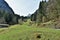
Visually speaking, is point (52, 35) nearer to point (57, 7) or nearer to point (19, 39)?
point (19, 39)

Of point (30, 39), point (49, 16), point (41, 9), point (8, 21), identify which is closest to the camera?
point (30, 39)

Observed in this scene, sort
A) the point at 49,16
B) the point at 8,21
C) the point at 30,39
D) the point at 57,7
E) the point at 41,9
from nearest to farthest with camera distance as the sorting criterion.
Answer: the point at 30,39 → the point at 57,7 → the point at 49,16 → the point at 8,21 → the point at 41,9

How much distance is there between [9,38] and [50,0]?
3132 centimetres

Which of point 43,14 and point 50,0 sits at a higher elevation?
point 50,0

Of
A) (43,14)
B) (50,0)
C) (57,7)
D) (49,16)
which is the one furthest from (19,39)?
(43,14)

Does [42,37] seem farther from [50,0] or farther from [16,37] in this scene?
[50,0]

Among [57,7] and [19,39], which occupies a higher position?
[57,7]

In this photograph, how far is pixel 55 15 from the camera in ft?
136

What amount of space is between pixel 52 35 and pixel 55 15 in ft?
87.1

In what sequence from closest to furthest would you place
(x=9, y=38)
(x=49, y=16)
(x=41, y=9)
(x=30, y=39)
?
(x=30, y=39)
(x=9, y=38)
(x=49, y=16)
(x=41, y=9)

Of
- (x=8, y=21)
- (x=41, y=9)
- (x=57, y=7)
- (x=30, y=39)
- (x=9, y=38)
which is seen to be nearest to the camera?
(x=30, y=39)

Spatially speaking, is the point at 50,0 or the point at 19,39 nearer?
the point at 19,39

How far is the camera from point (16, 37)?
51.4ft

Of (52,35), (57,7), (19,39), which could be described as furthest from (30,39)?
(57,7)
